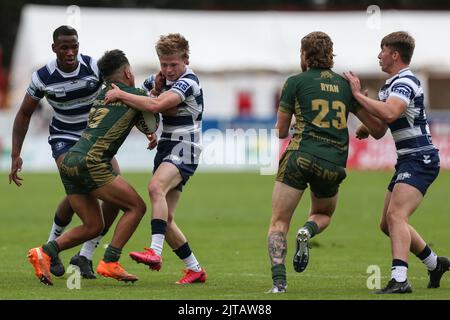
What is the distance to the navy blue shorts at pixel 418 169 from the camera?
10.3 metres

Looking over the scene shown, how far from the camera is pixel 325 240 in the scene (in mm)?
16203

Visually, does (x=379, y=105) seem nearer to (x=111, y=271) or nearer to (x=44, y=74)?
(x=111, y=271)

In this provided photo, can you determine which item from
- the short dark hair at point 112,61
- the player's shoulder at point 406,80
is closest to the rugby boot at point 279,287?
the player's shoulder at point 406,80

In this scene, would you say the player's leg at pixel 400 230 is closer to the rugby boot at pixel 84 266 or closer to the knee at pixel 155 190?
the knee at pixel 155 190

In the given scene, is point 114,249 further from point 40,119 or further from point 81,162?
point 40,119

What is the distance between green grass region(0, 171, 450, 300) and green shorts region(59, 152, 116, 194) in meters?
1.00

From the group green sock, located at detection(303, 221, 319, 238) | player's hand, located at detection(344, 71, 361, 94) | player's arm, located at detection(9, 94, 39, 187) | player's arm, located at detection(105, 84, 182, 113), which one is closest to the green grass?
green sock, located at detection(303, 221, 319, 238)

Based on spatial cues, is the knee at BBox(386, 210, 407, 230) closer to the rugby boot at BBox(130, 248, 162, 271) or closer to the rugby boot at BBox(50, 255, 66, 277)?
the rugby boot at BBox(130, 248, 162, 271)

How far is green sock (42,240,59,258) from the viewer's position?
1060 cm

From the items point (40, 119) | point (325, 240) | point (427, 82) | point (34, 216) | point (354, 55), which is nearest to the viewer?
point (325, 240)

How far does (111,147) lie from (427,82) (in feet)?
110

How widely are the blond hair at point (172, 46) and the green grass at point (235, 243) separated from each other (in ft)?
7.42

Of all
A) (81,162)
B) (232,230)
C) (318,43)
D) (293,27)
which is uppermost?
(293,27)

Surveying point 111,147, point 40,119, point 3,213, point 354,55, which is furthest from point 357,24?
point 111,147
